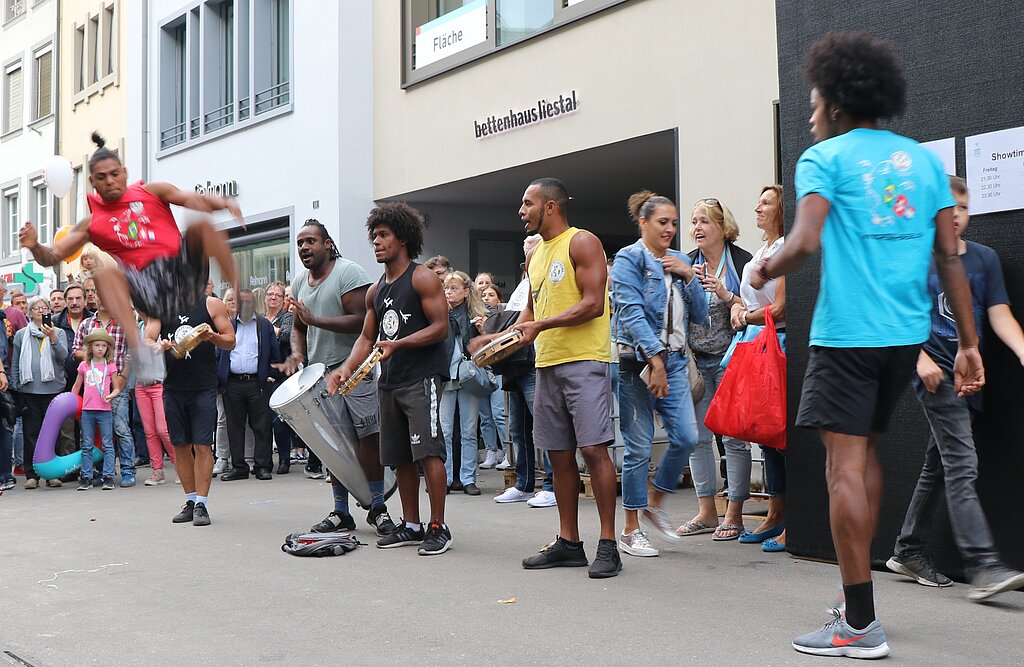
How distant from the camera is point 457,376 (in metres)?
10.9

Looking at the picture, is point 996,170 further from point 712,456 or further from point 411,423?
point 411,423

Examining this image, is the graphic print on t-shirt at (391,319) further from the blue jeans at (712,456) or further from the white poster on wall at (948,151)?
the white poster on wall at (948,151)

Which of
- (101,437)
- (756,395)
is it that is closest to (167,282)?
(756,395)

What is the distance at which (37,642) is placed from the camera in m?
4.93

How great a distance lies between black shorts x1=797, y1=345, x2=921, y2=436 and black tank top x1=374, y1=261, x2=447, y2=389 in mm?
3265

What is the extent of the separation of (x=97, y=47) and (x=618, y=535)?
22.9 meters

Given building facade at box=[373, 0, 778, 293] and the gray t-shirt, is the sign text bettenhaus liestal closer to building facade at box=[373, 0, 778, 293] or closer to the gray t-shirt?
building facade at box=[373, 0, 778, 293]

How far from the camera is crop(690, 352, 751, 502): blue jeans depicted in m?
7.48

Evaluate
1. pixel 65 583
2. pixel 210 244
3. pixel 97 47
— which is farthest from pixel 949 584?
pixel 97 47

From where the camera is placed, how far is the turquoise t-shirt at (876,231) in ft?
14.1

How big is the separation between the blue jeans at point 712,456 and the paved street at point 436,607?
0.49 meters

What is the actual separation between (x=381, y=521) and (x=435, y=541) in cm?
81

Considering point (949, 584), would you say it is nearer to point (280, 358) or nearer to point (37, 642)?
point (37, 642)

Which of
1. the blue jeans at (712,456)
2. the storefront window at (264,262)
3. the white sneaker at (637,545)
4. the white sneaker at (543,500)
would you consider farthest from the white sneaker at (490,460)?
the storefront window at (264,262)
